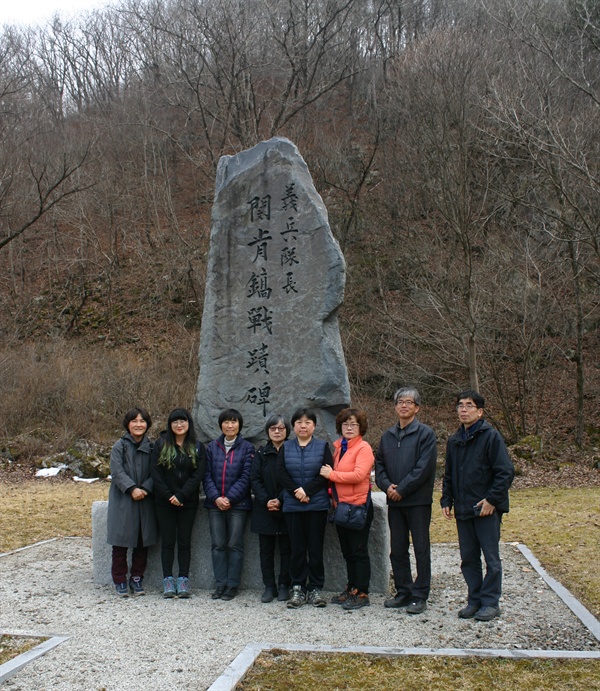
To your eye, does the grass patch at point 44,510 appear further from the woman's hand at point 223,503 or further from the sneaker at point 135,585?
the woman's hand at point 223,503

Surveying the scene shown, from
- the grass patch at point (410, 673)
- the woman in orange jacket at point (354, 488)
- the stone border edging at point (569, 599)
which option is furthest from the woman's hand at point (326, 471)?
the stone border edging at point (569, 599)

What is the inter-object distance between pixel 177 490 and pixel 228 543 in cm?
61

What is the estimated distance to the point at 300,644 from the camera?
447 cm

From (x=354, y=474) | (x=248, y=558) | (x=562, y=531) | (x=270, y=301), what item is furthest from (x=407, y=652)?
(x=562, y=531)

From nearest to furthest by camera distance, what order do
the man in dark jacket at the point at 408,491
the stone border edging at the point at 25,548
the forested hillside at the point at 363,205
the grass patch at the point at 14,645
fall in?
the grass patch at the point at 14,645 < the man in dark jacket at the point at 408,491 < the stone border edging at the point at 25,548 < the forested hillside at the point at 363,205

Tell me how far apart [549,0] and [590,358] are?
9.01 metres

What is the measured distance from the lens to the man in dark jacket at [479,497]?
508 cm

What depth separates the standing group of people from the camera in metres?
5.21

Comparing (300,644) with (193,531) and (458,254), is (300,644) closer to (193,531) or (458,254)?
(193,531)

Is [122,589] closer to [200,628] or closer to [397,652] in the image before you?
[200,628]

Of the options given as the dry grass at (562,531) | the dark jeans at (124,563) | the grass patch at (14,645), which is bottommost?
the dry grass at (562,531)

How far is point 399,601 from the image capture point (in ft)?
18.0

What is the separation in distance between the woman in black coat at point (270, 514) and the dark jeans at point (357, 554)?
49 centimetres

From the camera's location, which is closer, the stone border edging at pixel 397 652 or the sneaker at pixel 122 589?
the stone border edging at pixel 397 652
